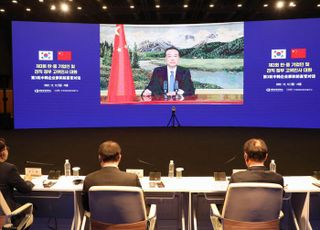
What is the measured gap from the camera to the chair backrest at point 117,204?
6.88 ft

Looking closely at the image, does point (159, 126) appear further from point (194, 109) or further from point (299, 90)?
point (299, 90)

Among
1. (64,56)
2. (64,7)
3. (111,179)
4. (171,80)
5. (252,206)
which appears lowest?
(252,206)

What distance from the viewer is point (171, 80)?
9859 millimetres

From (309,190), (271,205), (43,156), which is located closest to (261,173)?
(271,205)

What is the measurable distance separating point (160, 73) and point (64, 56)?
2703 millimetres

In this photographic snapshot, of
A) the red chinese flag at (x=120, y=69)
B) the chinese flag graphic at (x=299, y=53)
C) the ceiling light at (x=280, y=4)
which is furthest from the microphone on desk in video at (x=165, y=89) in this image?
the ceiling light at (x=280, y=4)

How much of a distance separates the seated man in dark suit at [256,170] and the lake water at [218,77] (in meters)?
7.42

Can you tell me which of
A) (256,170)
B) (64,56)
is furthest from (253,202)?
(64,56)

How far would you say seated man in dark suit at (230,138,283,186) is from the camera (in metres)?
2.39

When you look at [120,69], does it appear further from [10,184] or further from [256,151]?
[256,151]

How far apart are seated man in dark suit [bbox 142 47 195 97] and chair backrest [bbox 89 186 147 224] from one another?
7808 millimetres

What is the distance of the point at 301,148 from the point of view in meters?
7.13

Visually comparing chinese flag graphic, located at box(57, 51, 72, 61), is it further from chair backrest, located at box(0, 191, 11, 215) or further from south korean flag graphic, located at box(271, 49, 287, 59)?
chair backrest, located at box(0, 191, 11, 215)

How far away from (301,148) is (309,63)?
10.8ft
